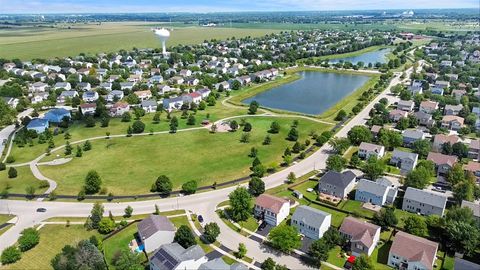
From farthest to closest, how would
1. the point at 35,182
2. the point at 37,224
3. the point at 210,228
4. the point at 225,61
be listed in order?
the point at 225,61, the point at 35,182, the point at 37,224, the point at 210,228

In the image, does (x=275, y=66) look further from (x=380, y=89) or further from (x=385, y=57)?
(x=385, y=57)

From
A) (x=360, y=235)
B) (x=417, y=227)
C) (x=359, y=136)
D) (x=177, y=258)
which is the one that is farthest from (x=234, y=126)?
(x=177, y=258)

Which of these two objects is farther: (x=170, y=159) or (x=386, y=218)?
(x=170, y=159)

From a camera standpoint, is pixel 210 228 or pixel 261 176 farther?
pixel 261 176

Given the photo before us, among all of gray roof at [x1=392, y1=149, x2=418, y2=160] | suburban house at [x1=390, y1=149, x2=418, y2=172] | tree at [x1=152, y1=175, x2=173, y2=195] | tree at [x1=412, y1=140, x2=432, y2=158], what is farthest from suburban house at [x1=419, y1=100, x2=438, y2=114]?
tree at [x1=152, y1=175, x2=173, y2=195]

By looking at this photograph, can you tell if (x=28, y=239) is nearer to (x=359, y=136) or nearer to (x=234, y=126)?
(x=234, y=126)

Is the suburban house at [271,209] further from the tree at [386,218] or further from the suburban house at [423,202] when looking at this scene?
the suburban house at [423,202]

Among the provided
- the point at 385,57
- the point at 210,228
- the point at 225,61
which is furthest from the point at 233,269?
the point at 385,57
